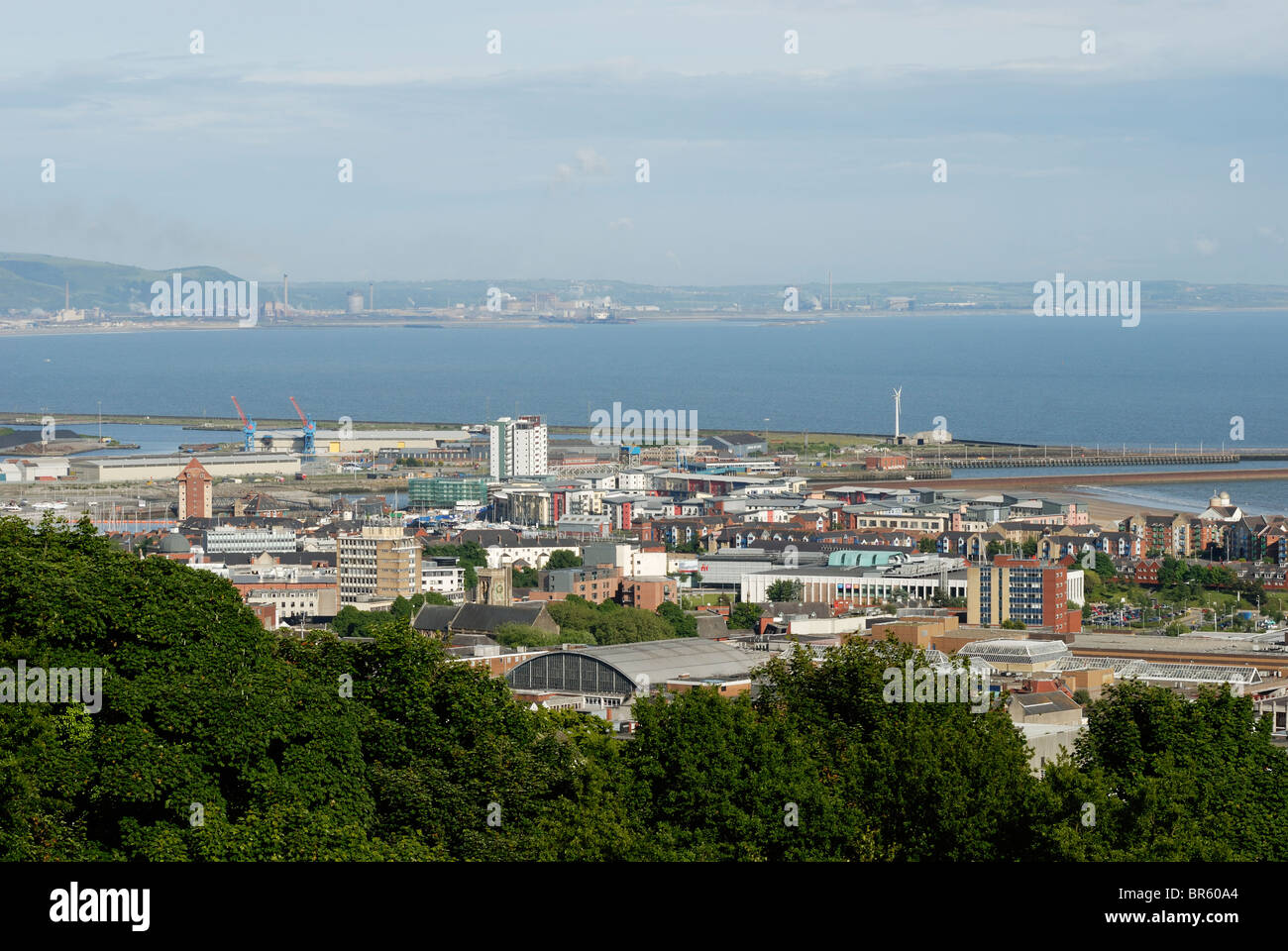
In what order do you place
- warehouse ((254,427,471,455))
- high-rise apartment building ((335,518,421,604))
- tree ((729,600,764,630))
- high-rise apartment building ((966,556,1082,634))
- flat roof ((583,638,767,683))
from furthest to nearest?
1. warehouse ((254,427,471,455))
2. high-rise apartment building ((335,518,421,604))
3. tree ((729,600,764,630))
4. high-rise apartment building ((966,556,1082,634))
5. flat roof ((583,638,767,683))

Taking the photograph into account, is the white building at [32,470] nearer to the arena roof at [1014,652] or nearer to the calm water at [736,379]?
the calm water at [736,379]

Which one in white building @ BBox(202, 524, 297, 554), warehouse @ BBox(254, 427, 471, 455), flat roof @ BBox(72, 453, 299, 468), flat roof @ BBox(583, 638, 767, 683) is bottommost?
flat roof @ BBox(583, 638, 767, 683)

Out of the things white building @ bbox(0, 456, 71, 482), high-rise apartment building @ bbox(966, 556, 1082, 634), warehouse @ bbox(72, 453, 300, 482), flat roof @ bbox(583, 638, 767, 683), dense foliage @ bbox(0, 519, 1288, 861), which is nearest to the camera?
dense foliage @ bbox(0, 519, 1288, 861)

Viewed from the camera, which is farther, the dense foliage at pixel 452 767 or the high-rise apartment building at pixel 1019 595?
the high-rise apartment building at pixel 1019 595

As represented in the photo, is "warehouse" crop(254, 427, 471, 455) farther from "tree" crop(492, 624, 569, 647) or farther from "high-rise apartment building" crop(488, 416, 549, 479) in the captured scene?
"tree" crop(492, 624, 569, 647)

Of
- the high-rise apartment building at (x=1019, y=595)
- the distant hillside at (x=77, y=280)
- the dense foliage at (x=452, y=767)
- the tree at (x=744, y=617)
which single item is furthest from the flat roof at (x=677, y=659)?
the distant hillside at (x=77, y=280)

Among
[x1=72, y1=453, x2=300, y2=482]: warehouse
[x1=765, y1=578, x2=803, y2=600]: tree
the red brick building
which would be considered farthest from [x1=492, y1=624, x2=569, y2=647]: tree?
[x1=72, y1=453, x2=300, y2=482]: warehouse

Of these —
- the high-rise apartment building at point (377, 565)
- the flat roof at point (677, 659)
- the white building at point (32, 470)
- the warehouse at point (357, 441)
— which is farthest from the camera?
the warehouse at point (357, 441)
